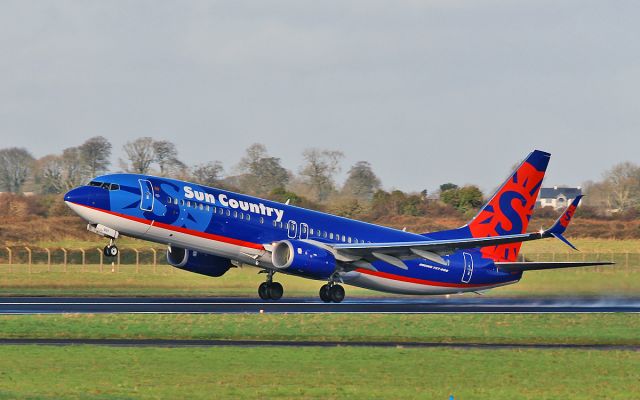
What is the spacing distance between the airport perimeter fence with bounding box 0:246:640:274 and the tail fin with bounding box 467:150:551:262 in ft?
34.0

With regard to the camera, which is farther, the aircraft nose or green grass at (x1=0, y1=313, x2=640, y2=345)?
the aircraft nose

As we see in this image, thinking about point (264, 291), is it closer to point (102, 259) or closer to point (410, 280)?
point (410, 280)

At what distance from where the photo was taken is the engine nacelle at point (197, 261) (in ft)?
150

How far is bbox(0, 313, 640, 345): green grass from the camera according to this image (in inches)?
1213

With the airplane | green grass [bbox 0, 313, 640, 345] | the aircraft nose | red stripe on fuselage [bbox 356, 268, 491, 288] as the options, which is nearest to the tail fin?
the airplane

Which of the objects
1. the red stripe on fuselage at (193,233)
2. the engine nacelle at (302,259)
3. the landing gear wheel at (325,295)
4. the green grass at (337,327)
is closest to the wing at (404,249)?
the engine nacelle at (302,259)

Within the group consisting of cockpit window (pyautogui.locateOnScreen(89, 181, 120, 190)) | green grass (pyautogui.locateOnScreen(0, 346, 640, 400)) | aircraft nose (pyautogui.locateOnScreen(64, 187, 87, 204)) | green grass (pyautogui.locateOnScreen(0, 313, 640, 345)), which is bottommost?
green grass (pyautogui.locateOnScreen(0, 346, 640, 400))

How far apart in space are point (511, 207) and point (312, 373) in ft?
97.4

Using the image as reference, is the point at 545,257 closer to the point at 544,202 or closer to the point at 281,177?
the point at 281,177

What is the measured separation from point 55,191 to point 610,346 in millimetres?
82216

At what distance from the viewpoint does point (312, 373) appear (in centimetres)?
2322

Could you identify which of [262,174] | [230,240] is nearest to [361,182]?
[262,174]

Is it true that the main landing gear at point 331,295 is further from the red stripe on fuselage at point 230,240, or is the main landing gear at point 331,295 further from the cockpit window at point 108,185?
the cockpit window at point 108,185

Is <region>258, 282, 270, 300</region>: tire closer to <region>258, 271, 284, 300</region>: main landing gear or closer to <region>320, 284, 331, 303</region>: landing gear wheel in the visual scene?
<region>258, 271, 284, 300</region>: main landing gear
